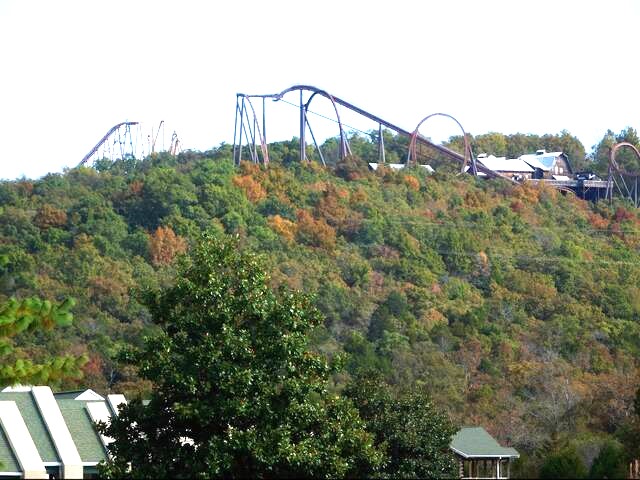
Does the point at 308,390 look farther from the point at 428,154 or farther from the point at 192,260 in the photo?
the point at 428,154

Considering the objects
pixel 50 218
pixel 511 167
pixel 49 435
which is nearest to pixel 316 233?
pixel 50 218

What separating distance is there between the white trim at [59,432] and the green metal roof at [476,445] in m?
10.5

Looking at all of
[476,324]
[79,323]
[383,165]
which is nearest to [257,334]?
[79,323]

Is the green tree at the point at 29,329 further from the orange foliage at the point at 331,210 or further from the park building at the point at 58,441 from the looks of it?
the orange foliage at the point at 331,210

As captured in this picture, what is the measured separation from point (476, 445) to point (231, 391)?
20780 mm

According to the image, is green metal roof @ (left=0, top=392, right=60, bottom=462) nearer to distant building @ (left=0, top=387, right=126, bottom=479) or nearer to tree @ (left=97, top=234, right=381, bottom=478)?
distant building @ (left=0, top=387, right=126, bottom=479)

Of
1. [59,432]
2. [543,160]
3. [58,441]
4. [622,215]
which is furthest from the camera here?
[543,160]

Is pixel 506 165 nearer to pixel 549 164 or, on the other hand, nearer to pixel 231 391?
pixel 549 164

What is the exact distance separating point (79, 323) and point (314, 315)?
128 feet

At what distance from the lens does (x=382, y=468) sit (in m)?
31.3

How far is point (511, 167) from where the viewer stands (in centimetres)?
9100

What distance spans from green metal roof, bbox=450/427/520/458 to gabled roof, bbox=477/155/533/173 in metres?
47.4

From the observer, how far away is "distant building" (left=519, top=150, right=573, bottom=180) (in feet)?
304

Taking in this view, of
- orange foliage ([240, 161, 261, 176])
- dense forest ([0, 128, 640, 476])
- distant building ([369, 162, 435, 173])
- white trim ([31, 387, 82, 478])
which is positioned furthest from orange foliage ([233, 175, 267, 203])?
white trim ([31, 387, 82, 478])
